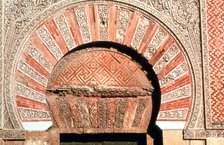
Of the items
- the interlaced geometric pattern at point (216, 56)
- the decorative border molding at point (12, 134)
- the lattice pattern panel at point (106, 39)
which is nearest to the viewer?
the decorative border molding at point (12, 134)

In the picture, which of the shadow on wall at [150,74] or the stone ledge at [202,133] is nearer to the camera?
the stone ledge at [202,133]

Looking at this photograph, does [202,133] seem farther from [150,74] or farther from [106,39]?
[106,39]

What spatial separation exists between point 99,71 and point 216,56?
3.54ft

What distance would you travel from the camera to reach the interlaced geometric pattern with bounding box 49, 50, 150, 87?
5.31m

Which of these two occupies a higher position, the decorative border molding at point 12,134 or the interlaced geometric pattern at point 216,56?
the interlaced geometric pattern at point 216,56

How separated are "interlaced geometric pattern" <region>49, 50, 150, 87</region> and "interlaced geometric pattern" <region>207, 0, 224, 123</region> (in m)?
0.61

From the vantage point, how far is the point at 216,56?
5.37 meters

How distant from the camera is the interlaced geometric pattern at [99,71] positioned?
209 inches

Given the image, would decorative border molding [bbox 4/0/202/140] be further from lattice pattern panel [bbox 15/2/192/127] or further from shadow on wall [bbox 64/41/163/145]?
shadow on wall [bbox 64/41/163/145]

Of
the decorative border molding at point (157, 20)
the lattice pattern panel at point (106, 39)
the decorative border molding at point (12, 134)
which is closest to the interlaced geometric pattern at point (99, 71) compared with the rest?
the lattice pattern panel at point (106, 39)

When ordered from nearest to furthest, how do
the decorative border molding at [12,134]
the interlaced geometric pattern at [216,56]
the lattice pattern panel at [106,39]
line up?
the decorative border molding at [12,134], the lattice pattern panel at [106,39], the interlaced geometric pattern at [216,56]

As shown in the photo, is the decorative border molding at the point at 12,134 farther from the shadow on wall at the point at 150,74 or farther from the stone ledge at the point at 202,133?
the stone ledge at the point at 202,133

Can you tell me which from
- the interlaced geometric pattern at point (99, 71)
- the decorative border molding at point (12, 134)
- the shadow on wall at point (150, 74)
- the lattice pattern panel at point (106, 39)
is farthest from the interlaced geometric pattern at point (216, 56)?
the decorative border molding at point (12, 134)

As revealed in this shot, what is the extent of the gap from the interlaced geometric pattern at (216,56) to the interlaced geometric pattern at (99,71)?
1.99 ft
